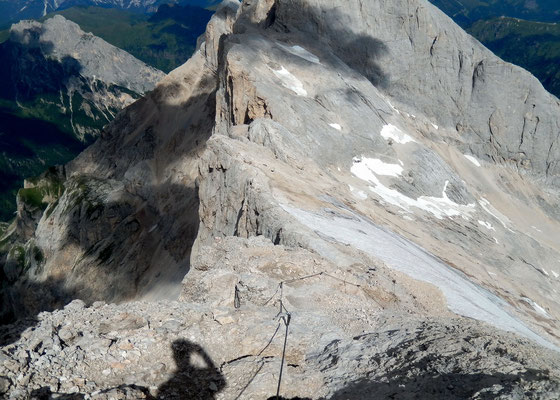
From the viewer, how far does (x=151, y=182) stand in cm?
6762

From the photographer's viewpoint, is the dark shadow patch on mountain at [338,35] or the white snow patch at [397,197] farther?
the dark shadow patch on mountain at [338,35]

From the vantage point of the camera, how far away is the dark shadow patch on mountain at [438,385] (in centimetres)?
940

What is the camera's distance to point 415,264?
25.4 m

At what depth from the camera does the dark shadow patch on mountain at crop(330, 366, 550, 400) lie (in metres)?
9.40

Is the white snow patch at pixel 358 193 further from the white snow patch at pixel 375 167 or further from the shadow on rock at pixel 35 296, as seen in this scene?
the shadow on rock at pixel 35 296

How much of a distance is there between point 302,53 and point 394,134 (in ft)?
47.3

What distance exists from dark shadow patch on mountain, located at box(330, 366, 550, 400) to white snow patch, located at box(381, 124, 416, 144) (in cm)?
4402

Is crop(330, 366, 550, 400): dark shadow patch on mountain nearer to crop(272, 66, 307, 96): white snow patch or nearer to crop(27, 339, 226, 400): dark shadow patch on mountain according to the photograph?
crop(27, 339, 226, 400): dark shadow patch on mountain

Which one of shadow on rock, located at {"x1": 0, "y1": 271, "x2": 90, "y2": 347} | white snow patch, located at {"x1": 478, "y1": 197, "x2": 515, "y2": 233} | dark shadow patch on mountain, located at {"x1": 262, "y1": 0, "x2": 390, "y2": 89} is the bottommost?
shadow on rock, located at {"x1": 0, "y1": 271, "x2": 90, "y2": 347}

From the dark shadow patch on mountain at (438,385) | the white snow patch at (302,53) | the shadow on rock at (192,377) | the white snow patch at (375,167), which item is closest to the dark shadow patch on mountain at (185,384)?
the shadow on rock at (192,377)

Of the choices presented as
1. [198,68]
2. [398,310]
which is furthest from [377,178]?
[198,68]

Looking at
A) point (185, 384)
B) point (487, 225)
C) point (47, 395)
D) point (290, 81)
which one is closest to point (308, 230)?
point (185, 384)

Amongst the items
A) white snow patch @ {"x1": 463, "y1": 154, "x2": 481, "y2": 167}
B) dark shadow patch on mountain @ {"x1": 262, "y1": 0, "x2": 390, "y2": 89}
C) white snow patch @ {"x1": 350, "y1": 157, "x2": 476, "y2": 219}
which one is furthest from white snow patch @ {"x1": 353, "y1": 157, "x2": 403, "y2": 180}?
white snow patch @ {"x1": 463, "y1": 154, "x2": 481, "y2": 167}

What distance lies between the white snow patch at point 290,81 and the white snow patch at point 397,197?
30.5ft
